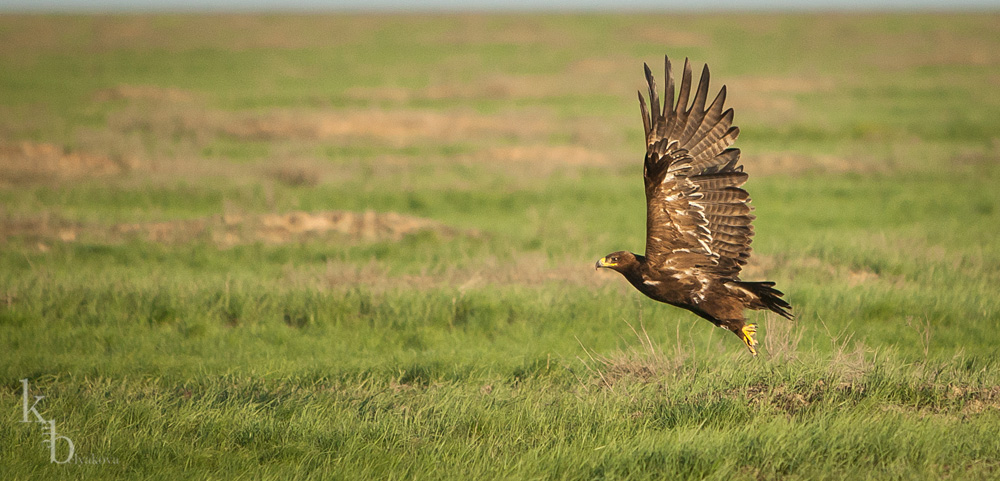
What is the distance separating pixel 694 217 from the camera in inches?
255

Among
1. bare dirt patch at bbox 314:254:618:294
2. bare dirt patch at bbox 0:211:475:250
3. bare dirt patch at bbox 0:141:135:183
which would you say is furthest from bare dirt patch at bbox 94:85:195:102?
bare dirt patch at bbox 314:254:618:294

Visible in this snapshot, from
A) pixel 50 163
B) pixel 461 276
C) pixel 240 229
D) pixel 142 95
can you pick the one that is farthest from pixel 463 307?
pixel 142 95

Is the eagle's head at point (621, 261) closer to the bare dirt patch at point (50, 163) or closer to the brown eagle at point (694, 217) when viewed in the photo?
the brown eagle at point (694, 217)

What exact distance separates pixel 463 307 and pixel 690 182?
142 inches

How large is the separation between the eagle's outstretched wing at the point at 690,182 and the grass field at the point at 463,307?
0.84 meters

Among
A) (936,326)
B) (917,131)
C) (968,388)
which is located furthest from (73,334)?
(917,131)

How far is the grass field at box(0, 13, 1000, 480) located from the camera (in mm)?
5426

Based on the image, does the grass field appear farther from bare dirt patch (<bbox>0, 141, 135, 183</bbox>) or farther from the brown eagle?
the brown eagle

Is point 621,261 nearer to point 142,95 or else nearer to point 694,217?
point 694,217

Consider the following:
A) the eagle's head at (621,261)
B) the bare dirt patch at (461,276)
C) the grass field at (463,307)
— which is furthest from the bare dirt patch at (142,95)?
the eagle's head at (621,261)

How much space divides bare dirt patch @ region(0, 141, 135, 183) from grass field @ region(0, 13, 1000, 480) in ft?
0.30

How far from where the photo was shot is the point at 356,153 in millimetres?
25453

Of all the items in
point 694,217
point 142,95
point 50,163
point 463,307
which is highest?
point 142,95

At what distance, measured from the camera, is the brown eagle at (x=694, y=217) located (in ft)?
21.0
